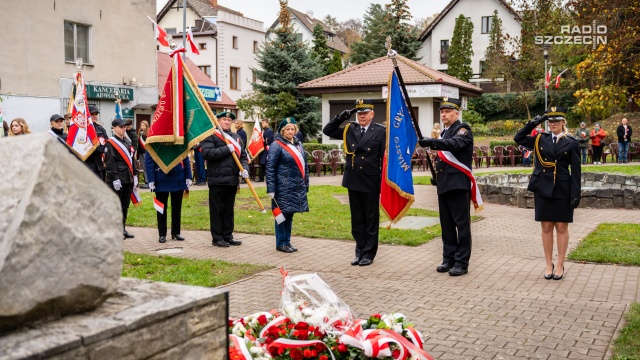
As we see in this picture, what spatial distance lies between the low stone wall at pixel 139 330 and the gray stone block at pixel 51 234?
101 mm

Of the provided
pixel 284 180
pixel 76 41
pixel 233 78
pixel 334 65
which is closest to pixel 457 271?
pixel 284 180

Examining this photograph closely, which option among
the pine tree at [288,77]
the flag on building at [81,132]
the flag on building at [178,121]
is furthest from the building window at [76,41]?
the flag on building at [178,121]

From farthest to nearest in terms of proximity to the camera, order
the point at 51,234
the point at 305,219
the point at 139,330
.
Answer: the point at 305,219 → the point at 139,330 → the point at 51,234

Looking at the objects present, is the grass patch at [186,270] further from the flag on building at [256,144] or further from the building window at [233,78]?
the building window at [233,78]

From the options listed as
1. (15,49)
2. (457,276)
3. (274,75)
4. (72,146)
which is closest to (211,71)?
(274,75)

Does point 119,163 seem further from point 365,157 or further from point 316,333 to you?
point 316,333

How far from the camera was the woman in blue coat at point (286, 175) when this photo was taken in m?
10.0

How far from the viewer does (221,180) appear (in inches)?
414

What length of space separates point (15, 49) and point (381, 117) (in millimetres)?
15671

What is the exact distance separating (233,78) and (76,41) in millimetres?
27495

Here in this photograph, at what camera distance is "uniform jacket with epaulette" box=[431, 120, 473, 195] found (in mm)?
8398

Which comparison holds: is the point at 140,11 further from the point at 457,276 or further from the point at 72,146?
the point at 457,276

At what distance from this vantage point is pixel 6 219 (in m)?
2.84

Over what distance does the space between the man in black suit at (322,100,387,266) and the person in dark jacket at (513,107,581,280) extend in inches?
79.8
